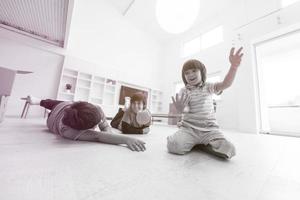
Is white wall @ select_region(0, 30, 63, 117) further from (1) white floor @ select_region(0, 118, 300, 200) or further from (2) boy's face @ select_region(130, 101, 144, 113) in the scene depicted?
(1) white floor @ select_region(0, 118, 300, 200)

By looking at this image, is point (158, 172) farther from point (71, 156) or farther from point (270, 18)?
point (270, 18)

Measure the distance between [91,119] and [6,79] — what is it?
1108 mm

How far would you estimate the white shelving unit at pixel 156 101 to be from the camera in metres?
5.10

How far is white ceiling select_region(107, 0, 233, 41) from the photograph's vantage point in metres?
3.86

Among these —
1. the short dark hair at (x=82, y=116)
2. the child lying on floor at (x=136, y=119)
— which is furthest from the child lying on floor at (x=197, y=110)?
the child lying on floor at (x=136, y=119)

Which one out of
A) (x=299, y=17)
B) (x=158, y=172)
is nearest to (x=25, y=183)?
(x=158, y=172)

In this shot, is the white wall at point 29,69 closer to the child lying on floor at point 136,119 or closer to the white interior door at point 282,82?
the child lying on floor at point 136,119

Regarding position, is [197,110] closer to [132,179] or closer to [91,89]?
[132,179]

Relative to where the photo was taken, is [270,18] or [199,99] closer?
[199,99]

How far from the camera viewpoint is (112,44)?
437 cm

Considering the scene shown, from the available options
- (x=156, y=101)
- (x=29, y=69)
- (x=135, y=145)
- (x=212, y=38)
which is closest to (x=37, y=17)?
(x=29, y=69)

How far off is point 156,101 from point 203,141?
4391 mm

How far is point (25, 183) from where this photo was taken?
1.07 ft

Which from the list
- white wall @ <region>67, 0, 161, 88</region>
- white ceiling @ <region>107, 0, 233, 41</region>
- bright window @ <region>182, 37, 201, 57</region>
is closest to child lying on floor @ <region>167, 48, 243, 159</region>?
white wall @ <region>67, 0, 161, 88</region>
